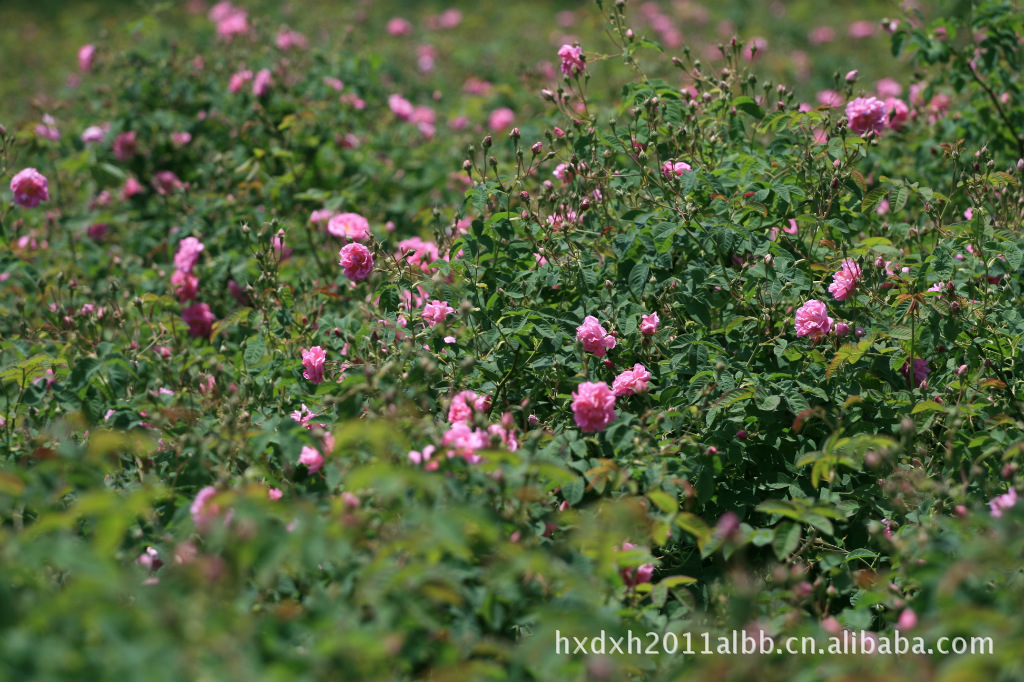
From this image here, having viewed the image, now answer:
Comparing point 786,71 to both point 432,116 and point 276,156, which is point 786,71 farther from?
point 276,156

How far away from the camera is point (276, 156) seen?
4258mm

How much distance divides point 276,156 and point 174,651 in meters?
3.27

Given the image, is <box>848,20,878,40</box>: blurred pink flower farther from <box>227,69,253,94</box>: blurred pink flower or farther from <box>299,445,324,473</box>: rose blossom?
<box>299,445,324,473</box>: rose blossom

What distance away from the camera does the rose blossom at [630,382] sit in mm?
2428

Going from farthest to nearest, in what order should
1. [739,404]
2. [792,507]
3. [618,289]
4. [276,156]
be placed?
1. [276,156]
2. [618,289]
3. [739,404]
4. [792,507]

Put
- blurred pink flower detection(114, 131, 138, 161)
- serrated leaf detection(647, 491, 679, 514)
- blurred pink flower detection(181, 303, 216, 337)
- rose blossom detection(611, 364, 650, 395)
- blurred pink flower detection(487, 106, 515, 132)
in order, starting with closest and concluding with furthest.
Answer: serrated leaf detection(647, 491, 679, 514) < rose blossom detection(611, 364, 650, 395) < blurred pink flower detection(181, 303, 216, 337) < blurred pink flower detection(114, 131, 138, 161) < blurred pink flower detection(487, 106, 515, 132)

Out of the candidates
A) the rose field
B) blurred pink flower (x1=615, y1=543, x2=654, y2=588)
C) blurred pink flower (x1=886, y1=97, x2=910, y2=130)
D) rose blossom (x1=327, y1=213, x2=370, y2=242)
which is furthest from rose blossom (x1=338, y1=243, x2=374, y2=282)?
blurred pink flower (x1=886, y1=97, x2=910, y2=130)

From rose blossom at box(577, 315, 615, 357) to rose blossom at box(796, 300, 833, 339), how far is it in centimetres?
57

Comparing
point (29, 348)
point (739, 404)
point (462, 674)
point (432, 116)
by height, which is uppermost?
point (432, 116)

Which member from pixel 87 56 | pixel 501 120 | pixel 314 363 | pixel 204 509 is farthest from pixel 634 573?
pixel 87 56

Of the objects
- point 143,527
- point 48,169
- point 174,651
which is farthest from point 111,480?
point 48,169

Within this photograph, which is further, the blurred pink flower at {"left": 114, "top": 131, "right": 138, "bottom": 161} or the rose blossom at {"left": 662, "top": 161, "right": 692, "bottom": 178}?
the blurred pink flower at {"left": 114, "top": 131, "right": 138, "bottom": 161}

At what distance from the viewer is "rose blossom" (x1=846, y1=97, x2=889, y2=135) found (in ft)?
9.58

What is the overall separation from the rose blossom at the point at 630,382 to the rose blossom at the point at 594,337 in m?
0.12
